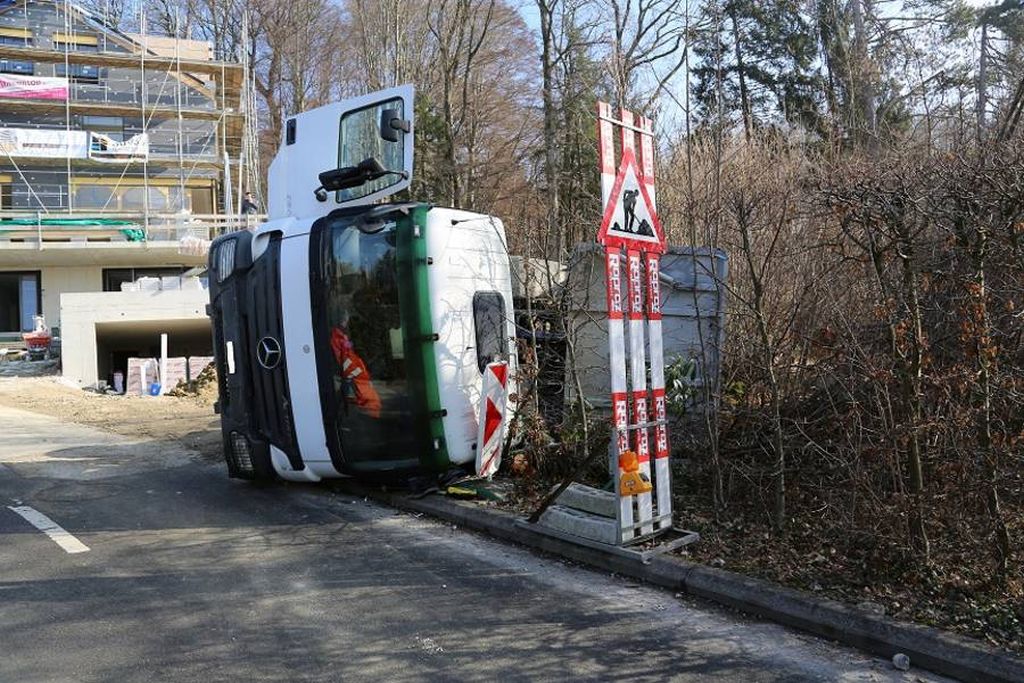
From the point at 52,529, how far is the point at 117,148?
3443 cm

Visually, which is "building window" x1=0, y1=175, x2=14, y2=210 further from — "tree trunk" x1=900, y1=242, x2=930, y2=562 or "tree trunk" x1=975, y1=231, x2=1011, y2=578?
"tree trunk" x1=975, y1=231, x2=1011, y2=578

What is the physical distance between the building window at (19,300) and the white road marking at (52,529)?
3285 centimetres

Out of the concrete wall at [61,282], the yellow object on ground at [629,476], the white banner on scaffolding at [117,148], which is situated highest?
the white banner on scaffolding at [117,148]

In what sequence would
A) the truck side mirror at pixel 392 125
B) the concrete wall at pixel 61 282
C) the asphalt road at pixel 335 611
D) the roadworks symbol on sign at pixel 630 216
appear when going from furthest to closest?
the concrete wall at pixel 61 282, the truck side mirror at pixel 392 125, the roadworks symbol on sign at pixel 630 216, the asphalt road at pixel 335 611

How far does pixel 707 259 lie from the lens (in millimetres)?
7965

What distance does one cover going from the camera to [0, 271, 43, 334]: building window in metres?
36.4

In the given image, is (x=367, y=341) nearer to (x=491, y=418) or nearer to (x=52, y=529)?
(x=491, y=418)

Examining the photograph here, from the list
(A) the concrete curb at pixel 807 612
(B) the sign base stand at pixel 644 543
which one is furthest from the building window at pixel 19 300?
Answer: (B) the sign base stand at pixel 644 543

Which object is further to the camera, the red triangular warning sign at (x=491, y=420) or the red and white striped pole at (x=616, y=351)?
the red triangular warning sign at (x=491, y=420)

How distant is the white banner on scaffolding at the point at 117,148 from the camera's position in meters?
36.7

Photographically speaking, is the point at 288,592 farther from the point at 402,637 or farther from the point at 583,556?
the point at 583,556

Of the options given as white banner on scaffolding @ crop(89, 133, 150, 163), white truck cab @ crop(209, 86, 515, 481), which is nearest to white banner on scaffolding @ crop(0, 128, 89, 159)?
white banner on scaffolding @ crop(89, 133, 150, 163)

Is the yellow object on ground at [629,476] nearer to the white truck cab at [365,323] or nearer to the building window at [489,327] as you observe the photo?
the white truck cab at [365,323]

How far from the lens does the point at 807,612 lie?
4.55 meters
